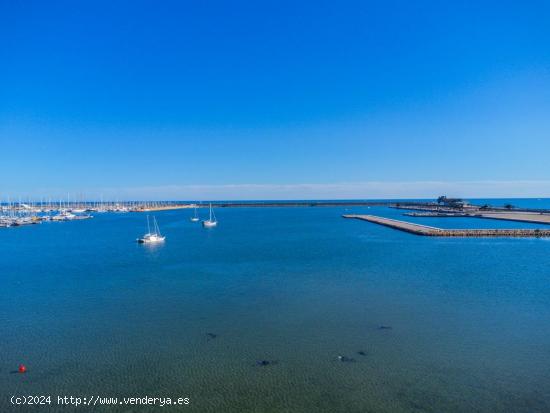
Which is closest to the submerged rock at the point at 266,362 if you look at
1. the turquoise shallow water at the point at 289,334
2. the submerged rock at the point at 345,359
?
the turquoise shallow water at the point at 289,334

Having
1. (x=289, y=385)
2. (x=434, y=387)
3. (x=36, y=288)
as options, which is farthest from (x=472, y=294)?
(x=36, y=288)

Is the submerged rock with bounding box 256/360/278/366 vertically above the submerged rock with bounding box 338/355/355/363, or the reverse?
the submerged rock with bounding box 338/355/355/363

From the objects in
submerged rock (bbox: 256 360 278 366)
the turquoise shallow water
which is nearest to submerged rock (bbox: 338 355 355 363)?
the turquoise shallow water

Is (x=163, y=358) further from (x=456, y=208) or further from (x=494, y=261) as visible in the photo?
(x=456, y=208)

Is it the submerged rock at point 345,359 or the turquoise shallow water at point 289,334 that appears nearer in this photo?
the turquoise shallow water at point 289,334

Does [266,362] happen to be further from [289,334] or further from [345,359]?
[345,359]

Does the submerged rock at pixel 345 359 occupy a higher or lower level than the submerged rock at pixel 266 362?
higher

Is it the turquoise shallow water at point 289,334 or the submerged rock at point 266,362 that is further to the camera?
the submerged rock at point 266,362

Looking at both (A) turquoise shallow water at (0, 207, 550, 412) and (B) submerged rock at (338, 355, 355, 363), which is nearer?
(A) turquoise shallow water at (0, 207, 550, 412)

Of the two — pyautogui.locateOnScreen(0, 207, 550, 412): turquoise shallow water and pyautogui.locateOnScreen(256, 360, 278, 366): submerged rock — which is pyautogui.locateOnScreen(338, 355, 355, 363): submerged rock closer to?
pyautogui.locateOnScreen(0, 207, 550, 412): turquoise shallow water

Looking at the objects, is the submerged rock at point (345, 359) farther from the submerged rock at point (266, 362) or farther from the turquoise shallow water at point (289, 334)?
the submerged rock at point (266, 362)
